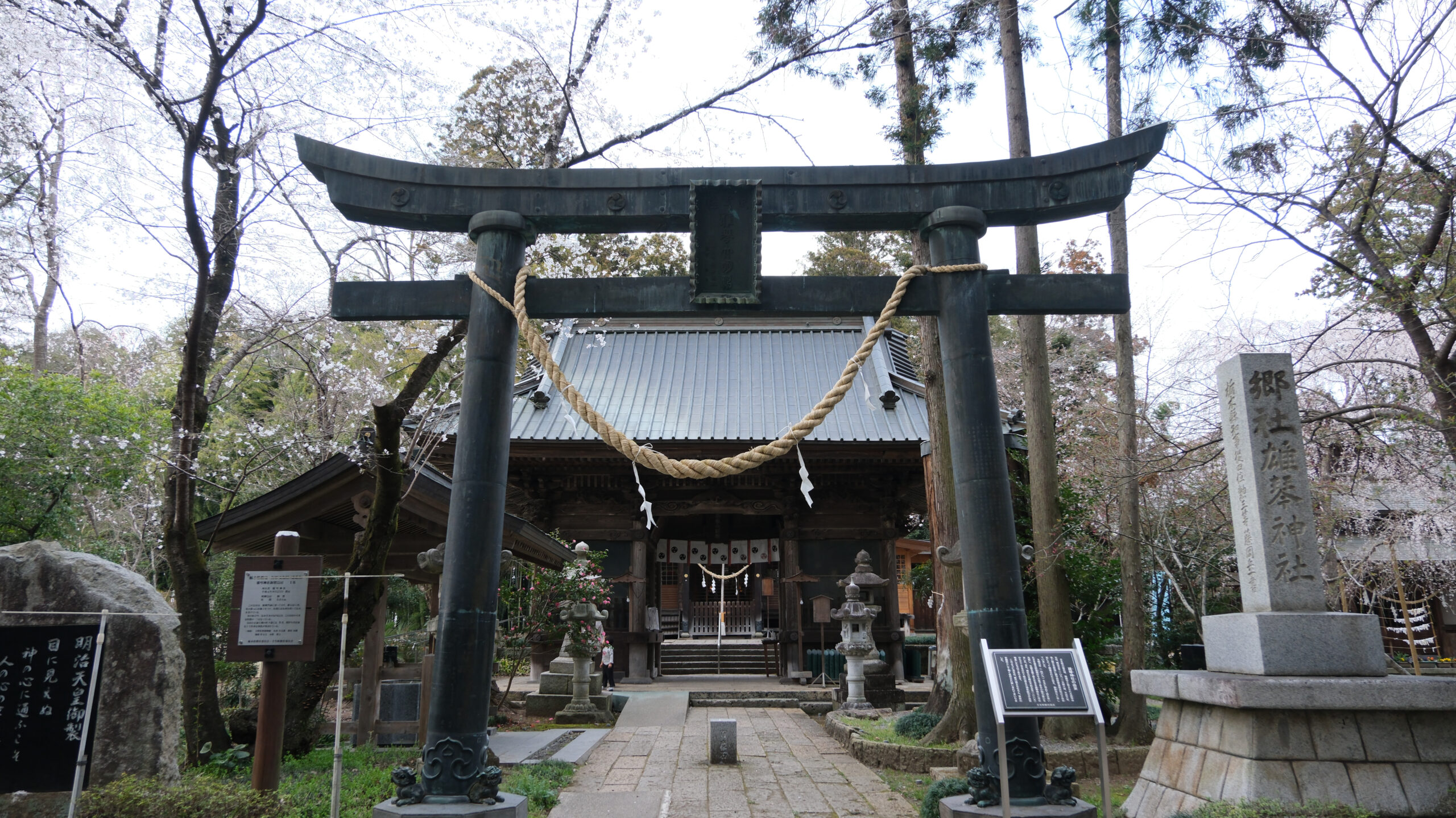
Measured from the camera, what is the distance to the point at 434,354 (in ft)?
23.0

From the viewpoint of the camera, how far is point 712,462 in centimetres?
393

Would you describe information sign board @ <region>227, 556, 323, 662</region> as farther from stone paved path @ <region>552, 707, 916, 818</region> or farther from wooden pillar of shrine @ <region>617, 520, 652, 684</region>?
wooden pillar of shrine @ <region>617, 520, 652, 684</region>

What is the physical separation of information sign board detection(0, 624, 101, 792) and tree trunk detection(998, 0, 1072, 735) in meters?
7.86

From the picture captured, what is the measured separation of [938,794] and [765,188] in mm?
4012

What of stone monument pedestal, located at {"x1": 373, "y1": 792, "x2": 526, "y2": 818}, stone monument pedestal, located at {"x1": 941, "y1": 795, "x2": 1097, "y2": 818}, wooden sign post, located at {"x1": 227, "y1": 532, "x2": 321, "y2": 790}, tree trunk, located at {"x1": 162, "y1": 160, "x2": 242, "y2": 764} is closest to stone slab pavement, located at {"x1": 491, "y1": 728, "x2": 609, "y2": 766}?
tree trunk, located at {"x1": 162, "y1": 160, "x2": 242, "y2": 764}

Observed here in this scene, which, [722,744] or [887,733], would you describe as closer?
[722,744]

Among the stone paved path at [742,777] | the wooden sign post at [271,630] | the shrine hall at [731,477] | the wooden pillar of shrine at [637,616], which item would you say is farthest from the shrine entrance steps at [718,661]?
the wooden sign post at [271,630]

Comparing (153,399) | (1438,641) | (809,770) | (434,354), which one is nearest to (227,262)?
(434,354)

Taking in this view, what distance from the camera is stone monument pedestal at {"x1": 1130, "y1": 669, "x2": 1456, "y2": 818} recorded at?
3975mm

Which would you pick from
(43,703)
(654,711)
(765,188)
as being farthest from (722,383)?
(43,703)

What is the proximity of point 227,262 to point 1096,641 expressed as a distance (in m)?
9.79

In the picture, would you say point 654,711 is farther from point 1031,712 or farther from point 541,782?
point 1031,712

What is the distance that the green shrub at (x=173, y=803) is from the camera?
152 inches

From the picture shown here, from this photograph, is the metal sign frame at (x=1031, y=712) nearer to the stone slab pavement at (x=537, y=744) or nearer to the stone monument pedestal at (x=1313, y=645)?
the stone monument pedestal at (x=1313, y=645)
